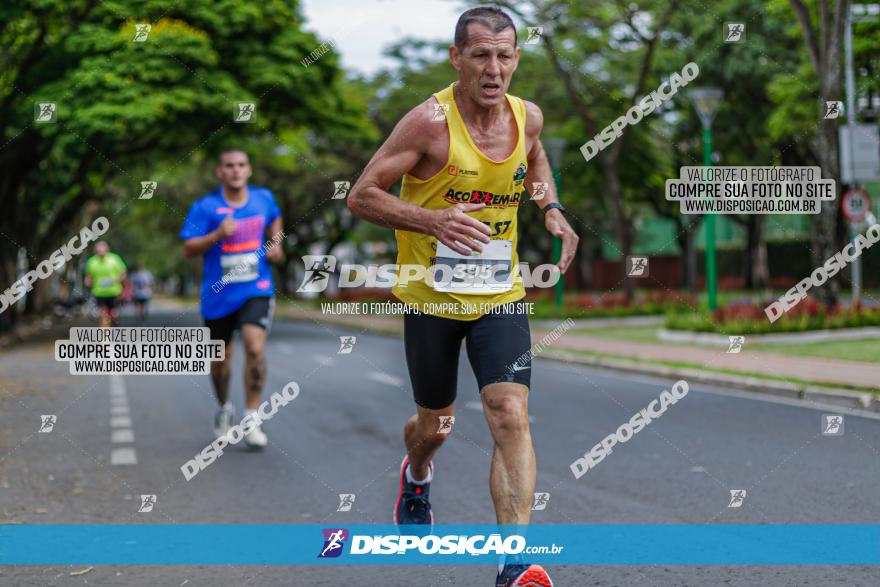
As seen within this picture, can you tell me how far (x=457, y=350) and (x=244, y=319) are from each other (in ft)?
12.2

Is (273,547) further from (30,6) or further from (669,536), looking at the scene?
(30,6)

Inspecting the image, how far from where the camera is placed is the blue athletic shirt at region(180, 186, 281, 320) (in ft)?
25.7

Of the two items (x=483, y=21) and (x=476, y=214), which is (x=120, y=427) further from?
(x=483, y=21)

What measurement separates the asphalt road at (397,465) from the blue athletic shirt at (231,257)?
1090 mm

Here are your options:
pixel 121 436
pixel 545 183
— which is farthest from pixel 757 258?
pixel 545 183

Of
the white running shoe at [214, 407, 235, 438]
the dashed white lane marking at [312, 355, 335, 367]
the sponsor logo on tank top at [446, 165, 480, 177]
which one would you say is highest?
the sponsor logo on tank top at [446, 165, 480, 177]

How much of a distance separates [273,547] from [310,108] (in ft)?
66.5

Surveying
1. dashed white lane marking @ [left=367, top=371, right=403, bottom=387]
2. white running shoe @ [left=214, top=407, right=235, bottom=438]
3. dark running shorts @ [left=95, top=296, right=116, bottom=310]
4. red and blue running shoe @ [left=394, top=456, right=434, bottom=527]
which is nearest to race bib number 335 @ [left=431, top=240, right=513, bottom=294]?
red and blue running shoe @ [left=394, top=456, right=434, bottom=527]

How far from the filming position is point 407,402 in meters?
10.9

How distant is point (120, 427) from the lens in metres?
9.58

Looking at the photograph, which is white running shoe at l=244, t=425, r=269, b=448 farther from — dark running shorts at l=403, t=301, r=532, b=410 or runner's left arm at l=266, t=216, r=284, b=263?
dark running shorts at l=403, t=301, r=532, b=410

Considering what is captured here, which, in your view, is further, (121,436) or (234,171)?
(121,436)

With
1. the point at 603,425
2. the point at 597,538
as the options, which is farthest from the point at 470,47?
the point at 603,425

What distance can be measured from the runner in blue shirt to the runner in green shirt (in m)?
11.1
